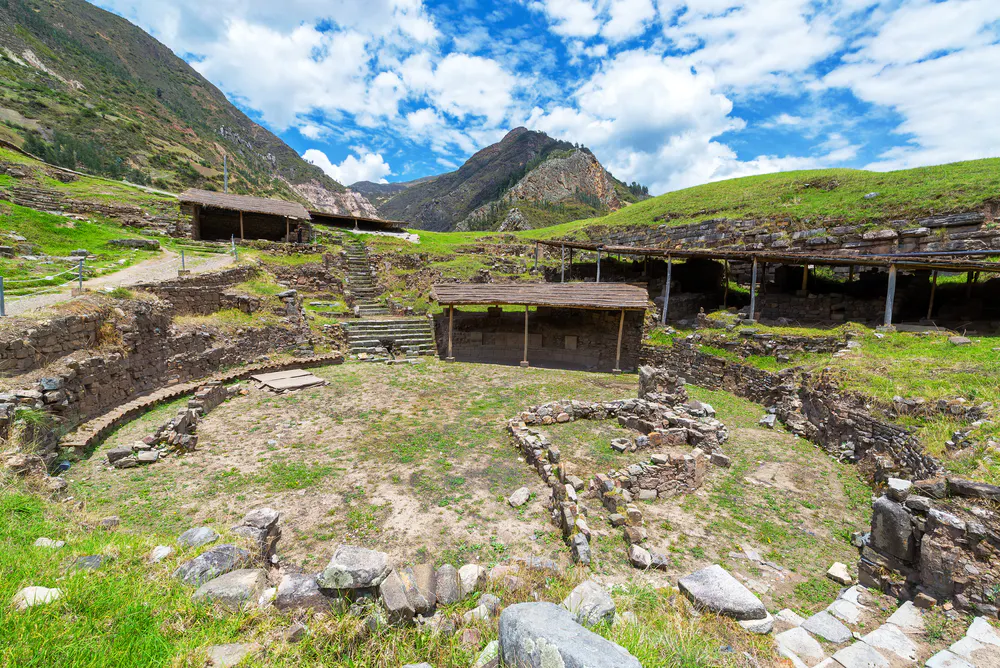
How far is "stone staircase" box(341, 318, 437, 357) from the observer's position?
741 inches

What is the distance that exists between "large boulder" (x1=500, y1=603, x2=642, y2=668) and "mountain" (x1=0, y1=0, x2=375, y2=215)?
7203cm

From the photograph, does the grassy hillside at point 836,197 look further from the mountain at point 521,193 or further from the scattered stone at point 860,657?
the mountain at point 521,193

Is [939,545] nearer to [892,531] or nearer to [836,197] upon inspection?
[892,531]

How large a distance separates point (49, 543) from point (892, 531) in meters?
10.3

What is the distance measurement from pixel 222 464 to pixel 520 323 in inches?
586

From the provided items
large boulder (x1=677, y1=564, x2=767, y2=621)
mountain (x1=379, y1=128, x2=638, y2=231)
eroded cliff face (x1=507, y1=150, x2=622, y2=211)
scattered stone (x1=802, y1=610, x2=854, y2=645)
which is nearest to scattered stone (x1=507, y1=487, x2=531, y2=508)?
large boulder (x1=677, y1=564, x2=767, y2=621)

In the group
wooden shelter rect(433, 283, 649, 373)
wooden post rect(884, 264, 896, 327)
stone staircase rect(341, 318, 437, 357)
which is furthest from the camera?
stone staircase rect(341, 318, 437, 357)

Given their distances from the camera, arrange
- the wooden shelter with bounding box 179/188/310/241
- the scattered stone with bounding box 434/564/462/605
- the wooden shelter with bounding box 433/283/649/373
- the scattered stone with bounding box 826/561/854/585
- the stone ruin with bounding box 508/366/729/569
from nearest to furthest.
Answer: the scattered stone with bounding box 434/564/462/605, the scattered stone with bounding box 826/561/854/585, the stone ruin with bounding box 508/366/729/569, the wooden shelter with bounding box 433/283/649/373, the wooden shelter with bounding box 179/188/310/241

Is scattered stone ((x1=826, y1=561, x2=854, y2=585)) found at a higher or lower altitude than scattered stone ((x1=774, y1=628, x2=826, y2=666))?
lower

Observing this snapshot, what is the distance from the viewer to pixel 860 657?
3811mm

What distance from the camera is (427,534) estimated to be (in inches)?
246

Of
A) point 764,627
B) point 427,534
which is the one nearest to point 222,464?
point 427,534

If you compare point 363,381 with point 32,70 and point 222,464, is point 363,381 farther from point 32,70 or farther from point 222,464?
point 32,70

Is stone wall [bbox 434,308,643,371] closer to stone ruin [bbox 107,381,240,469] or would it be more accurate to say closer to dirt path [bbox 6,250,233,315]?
stone ruin [bbox 107,381,240,469]
